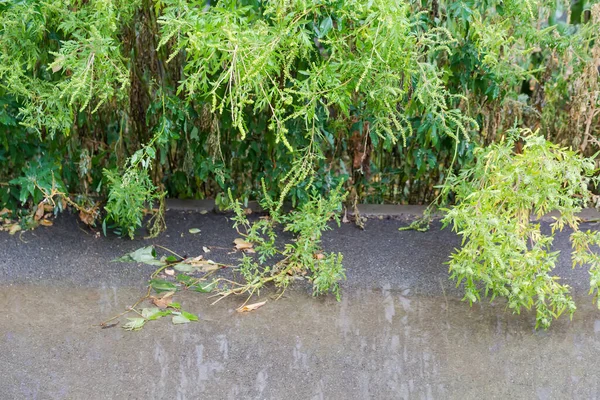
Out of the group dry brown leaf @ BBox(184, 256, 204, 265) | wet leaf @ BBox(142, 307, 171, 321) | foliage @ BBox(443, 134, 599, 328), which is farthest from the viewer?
dry brown leaf @ BBox(184, 256, 204, 265)

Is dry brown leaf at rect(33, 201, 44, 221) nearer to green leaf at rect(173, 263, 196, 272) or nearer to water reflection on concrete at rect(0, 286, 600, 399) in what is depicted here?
water reflection on concrete at rect(0, 286, 600, 399)

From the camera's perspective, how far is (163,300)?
353cm

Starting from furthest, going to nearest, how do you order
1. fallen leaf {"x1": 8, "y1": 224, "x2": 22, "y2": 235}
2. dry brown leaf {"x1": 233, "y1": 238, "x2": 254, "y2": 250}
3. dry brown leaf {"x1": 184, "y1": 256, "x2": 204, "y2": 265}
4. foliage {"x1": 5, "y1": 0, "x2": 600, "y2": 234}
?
1. fallen leaf {"x1": 8, "y1": 224, "x2": 22, "y2": 235}
2. dry brown leaf {"x1": 233, "y1": 238, "x2": 254, "y2": 250}
3. dry brown leaf {"x1": 184, "y1": 256, "x2": 204, "y2": 265}
4. foliage {"x1": 5, "y1": 0, "x2": 600, "y2": 234}

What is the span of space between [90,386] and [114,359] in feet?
0.67

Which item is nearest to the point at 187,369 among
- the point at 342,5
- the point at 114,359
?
the point at 114,359

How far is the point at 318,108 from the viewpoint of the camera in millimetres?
3916

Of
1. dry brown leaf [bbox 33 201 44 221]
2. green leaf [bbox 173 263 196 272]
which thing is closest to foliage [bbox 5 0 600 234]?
dry brown leaf [bbox 33 201 44 221]

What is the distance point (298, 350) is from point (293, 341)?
0.25 feet

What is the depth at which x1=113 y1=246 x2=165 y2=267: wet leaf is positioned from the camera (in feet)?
13.0

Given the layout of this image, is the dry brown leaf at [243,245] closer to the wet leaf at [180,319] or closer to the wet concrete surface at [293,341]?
the wet concrete surface at [293,341]

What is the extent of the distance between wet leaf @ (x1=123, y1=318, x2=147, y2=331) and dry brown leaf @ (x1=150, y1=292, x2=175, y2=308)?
0.49 ft

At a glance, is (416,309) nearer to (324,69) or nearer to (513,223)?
(513,223)

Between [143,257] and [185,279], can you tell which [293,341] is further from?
[143,257]

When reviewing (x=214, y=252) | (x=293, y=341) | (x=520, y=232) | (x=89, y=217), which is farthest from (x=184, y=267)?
(x=520, y=232)
